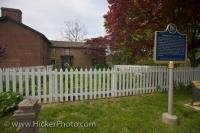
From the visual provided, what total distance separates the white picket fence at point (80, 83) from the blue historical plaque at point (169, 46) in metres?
3.32

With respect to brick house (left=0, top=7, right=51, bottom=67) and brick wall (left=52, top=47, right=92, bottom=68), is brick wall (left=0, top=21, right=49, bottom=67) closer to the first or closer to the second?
brick house (left=0, top=7, right=51, bottom=67)

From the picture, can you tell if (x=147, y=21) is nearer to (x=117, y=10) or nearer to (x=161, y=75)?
(x=117, y=10)

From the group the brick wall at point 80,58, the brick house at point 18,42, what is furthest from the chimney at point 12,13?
the brick wall at point 80,58

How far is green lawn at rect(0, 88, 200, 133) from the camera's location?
5555 mm

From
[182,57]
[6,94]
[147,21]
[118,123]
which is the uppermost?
[147,21]

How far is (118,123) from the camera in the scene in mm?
5930

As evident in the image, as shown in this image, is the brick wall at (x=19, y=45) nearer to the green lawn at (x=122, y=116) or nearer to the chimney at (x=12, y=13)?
the chimney at (x=12, y=13)

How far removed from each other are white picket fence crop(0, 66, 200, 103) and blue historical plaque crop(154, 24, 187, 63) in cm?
332

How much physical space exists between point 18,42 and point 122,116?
71.4 feet

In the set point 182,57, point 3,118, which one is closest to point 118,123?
point 182,57

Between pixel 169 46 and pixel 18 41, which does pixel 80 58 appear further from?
A: pixel 169 46

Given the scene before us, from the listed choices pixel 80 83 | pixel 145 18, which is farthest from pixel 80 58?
pixel 80 83

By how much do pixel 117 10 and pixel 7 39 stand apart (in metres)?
17.6

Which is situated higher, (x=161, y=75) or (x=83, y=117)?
(x=161, y=75)
